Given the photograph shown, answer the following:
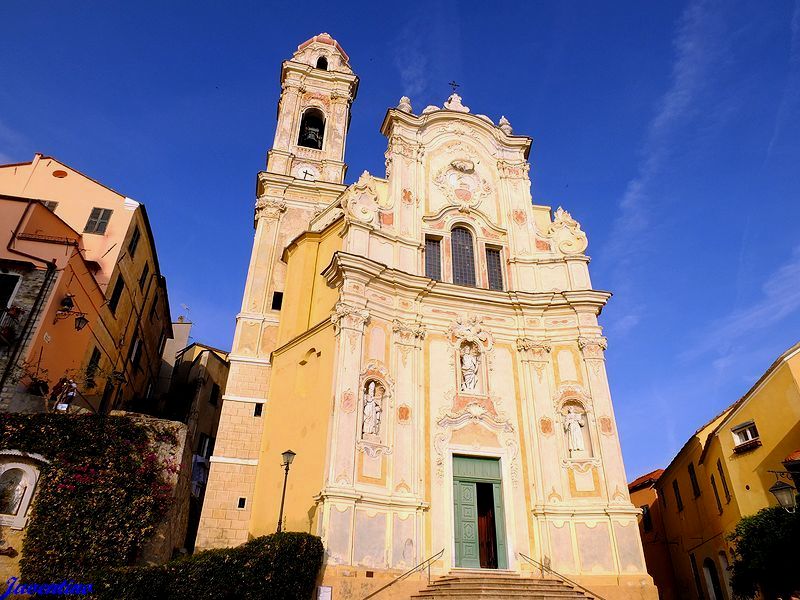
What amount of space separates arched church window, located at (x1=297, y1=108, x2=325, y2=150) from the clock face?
1.69m

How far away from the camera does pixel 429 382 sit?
18.3m

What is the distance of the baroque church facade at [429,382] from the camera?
52.1 feet

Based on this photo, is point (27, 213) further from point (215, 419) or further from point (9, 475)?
point (215, 419)

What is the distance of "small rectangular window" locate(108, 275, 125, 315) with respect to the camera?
20.6m

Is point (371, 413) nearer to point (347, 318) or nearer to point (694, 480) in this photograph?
point (347, 318)

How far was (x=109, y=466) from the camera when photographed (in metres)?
13.2

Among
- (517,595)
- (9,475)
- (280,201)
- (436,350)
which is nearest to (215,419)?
(280,201)

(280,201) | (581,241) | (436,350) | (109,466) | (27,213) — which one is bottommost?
(109,466)

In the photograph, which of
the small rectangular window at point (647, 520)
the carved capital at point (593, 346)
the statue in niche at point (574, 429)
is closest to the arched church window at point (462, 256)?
the carved capital at point (593, 346)

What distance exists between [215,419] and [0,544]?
50.1ft

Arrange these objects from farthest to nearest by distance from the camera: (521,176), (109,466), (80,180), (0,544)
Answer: (521,176)
(80,180)
(109,466)
(0,544)

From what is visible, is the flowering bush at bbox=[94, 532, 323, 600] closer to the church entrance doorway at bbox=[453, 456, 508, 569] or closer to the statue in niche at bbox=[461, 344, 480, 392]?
the church entrance doorway at bbox=[453, 456, 508, 569]

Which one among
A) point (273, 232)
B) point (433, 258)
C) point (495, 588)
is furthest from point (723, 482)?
point (273, 232)

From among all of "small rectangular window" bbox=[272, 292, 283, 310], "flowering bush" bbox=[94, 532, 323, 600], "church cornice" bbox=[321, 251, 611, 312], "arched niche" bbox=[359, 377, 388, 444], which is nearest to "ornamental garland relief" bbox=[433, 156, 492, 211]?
"church cornice" bbox=[321, 251, 611, 312]
